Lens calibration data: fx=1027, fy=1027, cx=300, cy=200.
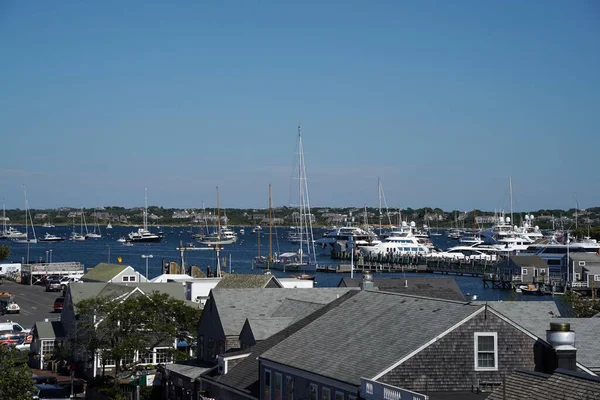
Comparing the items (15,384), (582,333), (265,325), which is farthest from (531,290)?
(15,384)

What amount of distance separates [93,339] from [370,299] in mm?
22020

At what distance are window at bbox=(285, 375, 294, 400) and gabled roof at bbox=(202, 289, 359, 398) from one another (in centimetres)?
321

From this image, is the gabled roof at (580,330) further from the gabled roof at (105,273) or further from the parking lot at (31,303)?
the parking lot at (31,303)

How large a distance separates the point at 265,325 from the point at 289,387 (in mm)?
8370

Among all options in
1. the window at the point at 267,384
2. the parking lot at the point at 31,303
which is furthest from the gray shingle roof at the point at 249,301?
the parking lot at the point at 31,303

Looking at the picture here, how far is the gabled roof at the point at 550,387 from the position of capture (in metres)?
20.3

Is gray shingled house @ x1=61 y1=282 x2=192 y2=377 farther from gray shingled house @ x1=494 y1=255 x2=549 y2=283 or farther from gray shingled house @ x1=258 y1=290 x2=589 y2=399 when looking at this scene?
gray shingled house @ x1=494 y1=255 x2=549 y2=283

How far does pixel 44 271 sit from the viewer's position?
425 feet

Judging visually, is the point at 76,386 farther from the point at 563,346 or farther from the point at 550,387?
the point at 550,387

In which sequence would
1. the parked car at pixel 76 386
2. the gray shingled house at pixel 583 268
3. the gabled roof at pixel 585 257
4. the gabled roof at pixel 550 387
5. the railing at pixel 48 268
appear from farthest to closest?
the gabled roof at pixel 585 257
the gray shingled house at pixel 583 268
the railing at pixel 48 268
the parked car at pixel 76 386
the gabled roof at pixel 550 387

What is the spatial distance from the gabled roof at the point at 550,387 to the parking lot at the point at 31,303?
6012 centimetres

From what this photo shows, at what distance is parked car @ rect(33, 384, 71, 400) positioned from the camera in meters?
44.6

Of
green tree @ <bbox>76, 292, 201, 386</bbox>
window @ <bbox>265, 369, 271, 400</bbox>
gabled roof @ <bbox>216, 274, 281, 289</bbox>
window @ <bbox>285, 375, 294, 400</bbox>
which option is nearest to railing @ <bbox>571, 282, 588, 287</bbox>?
gabled roof @ <bbox>216, 274, 281, 289</bbox>

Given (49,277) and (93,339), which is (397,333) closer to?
(93,339)
